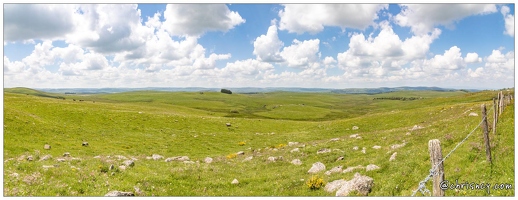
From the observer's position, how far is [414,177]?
17250 mm

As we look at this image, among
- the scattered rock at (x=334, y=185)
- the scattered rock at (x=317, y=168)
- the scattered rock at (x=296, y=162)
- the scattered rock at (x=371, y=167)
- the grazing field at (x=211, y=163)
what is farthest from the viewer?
the scattered rock at (x=296, y=162)

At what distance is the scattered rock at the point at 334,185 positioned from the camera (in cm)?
1851

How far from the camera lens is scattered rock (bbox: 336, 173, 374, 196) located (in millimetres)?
16766

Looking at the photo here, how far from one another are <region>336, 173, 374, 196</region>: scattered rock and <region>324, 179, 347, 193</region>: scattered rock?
878 mm

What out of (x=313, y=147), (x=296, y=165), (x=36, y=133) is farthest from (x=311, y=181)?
(x=36, y=133)

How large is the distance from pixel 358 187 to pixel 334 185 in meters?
2.22

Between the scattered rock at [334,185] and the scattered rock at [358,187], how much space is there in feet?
2.88

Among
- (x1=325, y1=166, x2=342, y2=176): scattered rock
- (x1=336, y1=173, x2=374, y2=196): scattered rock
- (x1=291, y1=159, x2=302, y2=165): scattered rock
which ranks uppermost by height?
(x1=336, y1=173, x2=374, y2=196): scattered rock

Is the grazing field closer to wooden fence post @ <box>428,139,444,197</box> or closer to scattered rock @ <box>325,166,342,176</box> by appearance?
scattered rock @ <box>325,166,342,176</box>

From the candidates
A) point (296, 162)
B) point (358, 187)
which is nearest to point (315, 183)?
point (358, 187)

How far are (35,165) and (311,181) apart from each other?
62.0ft

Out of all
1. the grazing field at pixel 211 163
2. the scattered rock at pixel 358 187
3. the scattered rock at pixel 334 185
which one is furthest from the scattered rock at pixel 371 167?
the scattered rock at pixel 358 187

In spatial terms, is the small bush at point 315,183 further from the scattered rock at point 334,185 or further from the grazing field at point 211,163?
the scattered rock at point 334,185

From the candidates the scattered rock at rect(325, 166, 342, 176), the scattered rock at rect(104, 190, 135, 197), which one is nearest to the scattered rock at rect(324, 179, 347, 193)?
the scattered rock at rect(325, 166, 342, 176)
